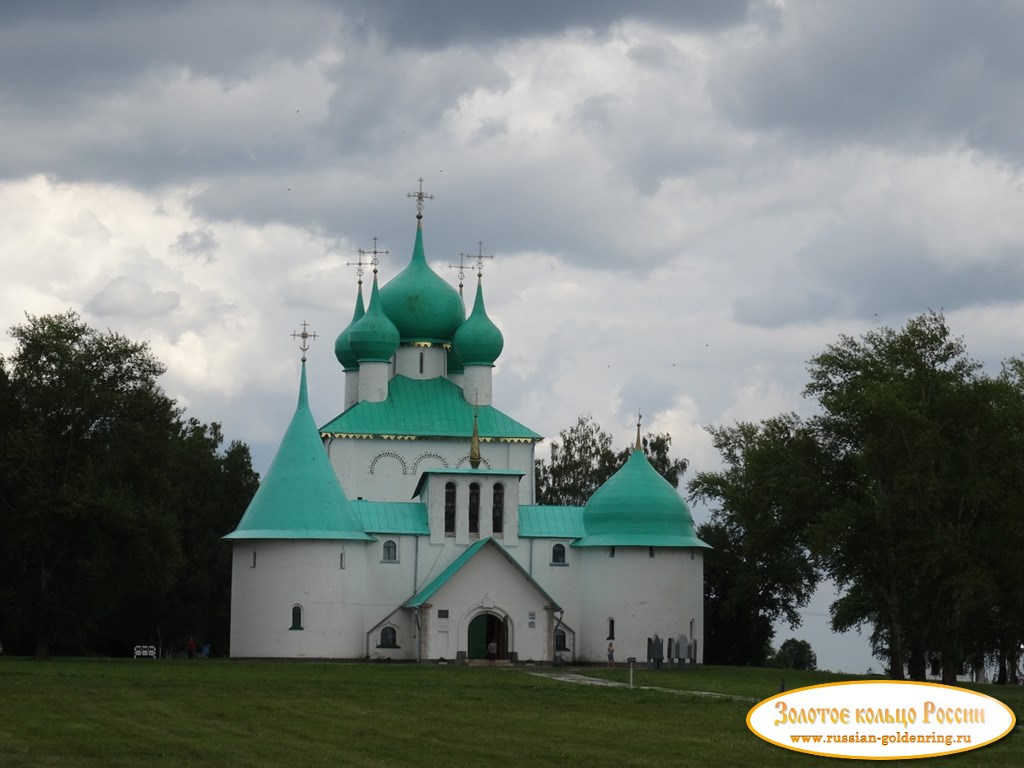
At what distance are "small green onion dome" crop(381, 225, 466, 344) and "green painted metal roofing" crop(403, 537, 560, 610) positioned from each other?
42.2 ft

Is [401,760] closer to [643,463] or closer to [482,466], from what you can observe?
[643,463]

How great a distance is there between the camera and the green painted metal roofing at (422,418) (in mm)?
66000

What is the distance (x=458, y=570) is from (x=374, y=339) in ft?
41.8

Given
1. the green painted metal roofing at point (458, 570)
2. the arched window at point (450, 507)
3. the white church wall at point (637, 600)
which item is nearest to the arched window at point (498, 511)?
the arched window at point (450, 507)

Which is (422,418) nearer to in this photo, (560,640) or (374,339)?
(374,339)

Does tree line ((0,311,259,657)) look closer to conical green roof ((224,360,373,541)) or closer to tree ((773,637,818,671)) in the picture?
conical green roof ((224,360,373,541))

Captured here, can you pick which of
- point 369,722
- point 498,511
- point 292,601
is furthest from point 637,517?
point 369,722

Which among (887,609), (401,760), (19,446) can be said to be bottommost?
(401,760)

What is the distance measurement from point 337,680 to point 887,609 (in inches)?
704

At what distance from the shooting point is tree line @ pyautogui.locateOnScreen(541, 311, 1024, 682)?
163 ft

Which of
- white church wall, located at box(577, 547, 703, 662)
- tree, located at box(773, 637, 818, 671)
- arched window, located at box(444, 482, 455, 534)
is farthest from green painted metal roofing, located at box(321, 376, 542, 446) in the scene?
tree, located at box(773, 637, 818, 671)

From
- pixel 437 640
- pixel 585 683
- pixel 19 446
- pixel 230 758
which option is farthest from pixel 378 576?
pixel 230 758

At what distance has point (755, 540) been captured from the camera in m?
53.5

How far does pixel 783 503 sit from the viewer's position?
171ft
